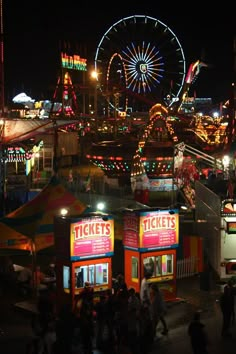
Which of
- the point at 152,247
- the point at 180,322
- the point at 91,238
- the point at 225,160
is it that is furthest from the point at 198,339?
the point at 225,160

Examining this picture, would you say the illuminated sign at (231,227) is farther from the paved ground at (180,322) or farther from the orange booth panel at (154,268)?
the orange booth panel at (154,268)

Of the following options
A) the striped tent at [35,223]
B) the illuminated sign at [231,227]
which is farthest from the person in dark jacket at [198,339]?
the illuminated sign at [231,227]

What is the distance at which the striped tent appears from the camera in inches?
→ 633

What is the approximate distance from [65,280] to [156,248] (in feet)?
8.18

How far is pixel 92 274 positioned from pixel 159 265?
1.99 meters

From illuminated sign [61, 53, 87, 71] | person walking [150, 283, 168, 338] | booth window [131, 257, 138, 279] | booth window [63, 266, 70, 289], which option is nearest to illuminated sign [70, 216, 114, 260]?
booth window [63, 266, 70, 289]

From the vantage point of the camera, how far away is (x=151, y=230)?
1587 centimetres

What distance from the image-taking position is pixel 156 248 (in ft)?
→ 52.2

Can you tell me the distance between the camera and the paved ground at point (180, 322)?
41.4ft

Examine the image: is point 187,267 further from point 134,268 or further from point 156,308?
point 156,308

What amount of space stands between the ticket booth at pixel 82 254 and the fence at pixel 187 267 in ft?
13.3

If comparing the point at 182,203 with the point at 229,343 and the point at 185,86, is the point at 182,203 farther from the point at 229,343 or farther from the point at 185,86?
the point at 185,86

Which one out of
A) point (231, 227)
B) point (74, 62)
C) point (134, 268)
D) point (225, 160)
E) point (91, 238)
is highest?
point (74, 62)

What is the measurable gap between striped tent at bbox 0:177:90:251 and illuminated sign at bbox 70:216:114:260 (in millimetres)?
1620
